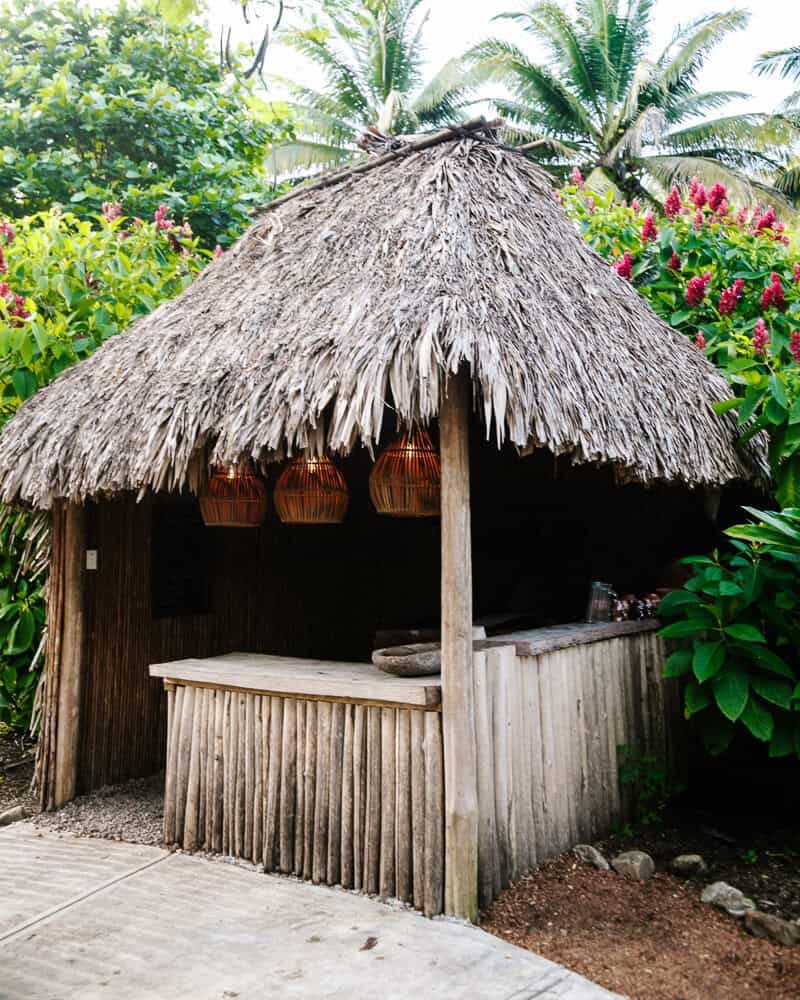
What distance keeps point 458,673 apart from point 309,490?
1418mm

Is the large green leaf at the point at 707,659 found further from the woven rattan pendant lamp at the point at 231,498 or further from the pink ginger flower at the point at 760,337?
the woven rattan pendant lamp at the point at 231,498

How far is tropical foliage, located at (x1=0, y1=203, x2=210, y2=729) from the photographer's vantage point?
17.2 ft

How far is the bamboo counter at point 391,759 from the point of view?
10.9ft

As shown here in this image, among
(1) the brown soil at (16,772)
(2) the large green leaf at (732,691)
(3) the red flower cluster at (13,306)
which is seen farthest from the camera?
(3) the red flower cluster at (13,306)

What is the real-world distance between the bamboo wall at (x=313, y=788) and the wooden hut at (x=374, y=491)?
0.03 feet

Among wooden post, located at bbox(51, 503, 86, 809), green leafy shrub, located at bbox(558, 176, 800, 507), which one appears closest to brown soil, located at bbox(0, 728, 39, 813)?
wooden post, located at bbox(51, 503, 86, 809)

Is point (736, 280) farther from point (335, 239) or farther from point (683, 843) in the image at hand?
point (683, 843)

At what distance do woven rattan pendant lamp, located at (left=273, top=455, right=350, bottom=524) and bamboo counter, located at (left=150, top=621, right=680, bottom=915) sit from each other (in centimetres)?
72

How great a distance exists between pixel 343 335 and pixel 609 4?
47.4 ft

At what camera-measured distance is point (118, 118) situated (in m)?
9.91

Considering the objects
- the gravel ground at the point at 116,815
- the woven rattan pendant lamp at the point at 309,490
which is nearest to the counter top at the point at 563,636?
the woven rattan pendant lamp at the point at 309,490

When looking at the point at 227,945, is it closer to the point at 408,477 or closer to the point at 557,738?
the point at 557,738

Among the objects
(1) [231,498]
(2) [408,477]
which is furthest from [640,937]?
(1) [231,498]

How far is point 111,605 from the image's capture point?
4914mm
